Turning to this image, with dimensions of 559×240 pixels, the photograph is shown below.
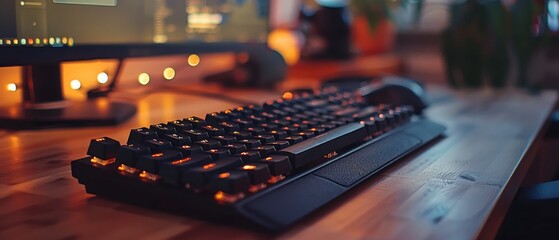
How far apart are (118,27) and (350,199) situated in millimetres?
522

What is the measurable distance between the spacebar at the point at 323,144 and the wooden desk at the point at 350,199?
0.05 meters

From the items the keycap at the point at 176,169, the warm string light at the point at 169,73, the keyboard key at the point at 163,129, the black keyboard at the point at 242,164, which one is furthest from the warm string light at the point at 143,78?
the keycap at the point at 176,169

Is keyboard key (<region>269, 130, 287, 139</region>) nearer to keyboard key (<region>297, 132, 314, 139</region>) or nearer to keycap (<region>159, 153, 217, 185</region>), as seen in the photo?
keyboard key (<region>297, 132, 314, 139</region>)

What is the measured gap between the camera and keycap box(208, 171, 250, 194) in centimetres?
46

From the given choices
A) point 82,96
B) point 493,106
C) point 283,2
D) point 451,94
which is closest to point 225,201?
point 82,96

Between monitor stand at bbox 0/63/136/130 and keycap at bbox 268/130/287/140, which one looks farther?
monitor stand at bbox 0/63/136/130

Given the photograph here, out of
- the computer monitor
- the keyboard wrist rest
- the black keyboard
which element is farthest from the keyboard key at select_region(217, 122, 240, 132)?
Result: the computer monitor

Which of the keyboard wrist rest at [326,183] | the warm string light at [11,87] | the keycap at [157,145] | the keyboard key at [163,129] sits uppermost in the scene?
the warm string light at [11,87]

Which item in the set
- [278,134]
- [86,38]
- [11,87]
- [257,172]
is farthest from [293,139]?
[11,87]

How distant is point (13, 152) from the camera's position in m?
0.70

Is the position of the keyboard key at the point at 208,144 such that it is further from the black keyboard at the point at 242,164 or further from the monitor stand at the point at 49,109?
the monitor stand at the point at 49,109

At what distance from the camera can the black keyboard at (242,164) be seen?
1.52 feet

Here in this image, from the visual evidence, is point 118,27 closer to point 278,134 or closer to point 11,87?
point 11,87

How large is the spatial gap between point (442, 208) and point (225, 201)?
0.61 feet
